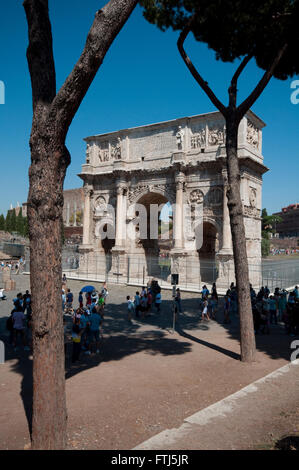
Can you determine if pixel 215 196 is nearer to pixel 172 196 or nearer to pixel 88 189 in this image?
pixel 172 196

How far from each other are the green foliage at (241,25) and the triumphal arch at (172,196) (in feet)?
37.7

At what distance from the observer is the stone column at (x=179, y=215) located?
23.8 meters

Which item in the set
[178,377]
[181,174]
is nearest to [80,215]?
[181,174]

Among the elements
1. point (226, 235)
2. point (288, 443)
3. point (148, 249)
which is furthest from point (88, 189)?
point (288, 443)

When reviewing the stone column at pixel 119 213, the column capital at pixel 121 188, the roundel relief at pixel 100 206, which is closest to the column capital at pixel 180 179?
the column capital at pixel 121 188

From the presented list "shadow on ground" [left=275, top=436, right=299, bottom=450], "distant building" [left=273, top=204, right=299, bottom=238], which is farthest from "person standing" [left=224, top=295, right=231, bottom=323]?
"distant building" [left=273, top=204, right=299, bottom=238]

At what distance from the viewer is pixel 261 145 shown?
24.4 m

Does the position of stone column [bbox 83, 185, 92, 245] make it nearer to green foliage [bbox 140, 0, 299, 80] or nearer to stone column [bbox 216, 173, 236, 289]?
stone column [bbox 216, 173, 236, 289]

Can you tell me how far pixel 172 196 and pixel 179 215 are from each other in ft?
5.86

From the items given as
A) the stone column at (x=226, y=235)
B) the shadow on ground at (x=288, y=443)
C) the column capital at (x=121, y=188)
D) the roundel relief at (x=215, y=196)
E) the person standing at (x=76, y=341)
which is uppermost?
the column capital at (x=121, y=188)

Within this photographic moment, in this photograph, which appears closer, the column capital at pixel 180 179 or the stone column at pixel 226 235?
the stone column at pixel 226 235

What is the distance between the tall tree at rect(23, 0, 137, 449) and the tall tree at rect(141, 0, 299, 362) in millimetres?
5324

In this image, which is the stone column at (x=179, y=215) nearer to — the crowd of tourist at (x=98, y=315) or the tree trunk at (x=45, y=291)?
the crowd of tourist at (x=98, y=315)

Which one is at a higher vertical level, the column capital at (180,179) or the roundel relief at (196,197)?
the column capital at (180,179)
